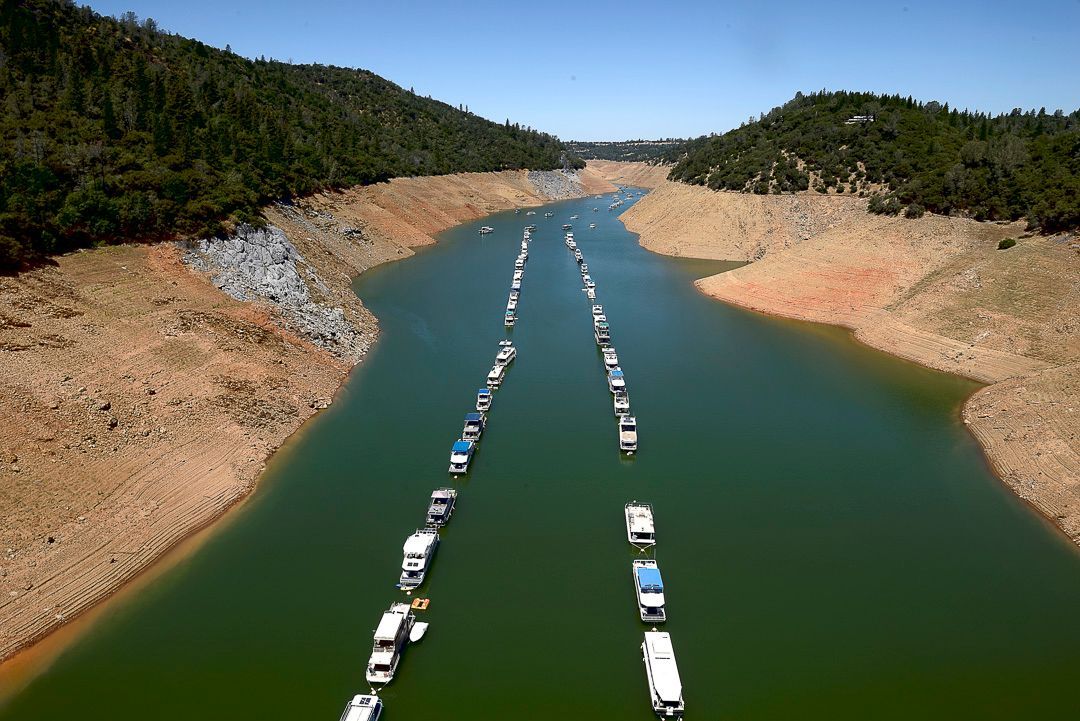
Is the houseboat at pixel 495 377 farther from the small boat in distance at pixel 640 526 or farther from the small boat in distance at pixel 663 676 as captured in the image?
the small boat in distance at pixel 663 676

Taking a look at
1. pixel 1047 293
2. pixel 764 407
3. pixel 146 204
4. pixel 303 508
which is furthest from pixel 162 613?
pixel 1047 293

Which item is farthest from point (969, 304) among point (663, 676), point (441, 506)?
point (441, 506)

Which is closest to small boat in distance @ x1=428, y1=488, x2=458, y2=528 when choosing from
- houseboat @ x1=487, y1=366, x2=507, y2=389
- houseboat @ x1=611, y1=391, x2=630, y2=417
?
houseboat @ x1=611, y1=391, x2=630, y2=417

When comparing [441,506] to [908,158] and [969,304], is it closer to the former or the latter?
[969,304]

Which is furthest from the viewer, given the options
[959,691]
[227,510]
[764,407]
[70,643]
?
[764,407]

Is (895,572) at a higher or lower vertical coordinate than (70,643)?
higher

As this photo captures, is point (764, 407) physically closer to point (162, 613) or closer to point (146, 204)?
point (162, 613)

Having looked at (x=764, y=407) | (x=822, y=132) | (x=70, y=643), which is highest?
(x=822, y=132)

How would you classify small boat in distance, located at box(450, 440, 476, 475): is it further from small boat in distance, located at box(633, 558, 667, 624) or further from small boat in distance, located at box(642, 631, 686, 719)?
small boat in distance, located at box(642, 631, 686, 719)

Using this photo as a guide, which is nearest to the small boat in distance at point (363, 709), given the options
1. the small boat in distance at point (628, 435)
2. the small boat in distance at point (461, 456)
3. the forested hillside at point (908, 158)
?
the small boat in distance at point (461, 456)
